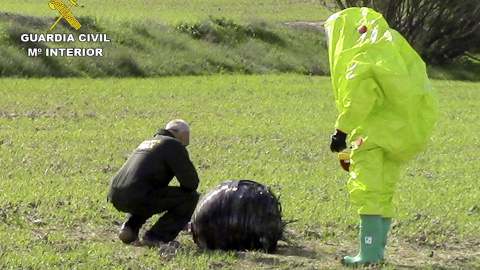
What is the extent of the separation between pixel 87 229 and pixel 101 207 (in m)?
0.83

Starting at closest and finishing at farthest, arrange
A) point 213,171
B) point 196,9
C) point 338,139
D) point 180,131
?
1. point 338,139
2. point 180,131
3. point 213,171
4. point 196,9

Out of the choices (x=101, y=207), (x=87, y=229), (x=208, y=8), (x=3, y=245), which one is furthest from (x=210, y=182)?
(x=208, y=8)

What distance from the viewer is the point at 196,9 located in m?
40.7

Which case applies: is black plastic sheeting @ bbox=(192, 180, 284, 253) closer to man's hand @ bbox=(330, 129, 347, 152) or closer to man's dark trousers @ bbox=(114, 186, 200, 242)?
man's dark trousers @ bbox=(114, 186, 200, 242)

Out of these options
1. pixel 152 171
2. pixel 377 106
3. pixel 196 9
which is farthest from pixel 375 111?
pixel 196 9

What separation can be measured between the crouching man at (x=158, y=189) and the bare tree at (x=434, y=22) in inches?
1062

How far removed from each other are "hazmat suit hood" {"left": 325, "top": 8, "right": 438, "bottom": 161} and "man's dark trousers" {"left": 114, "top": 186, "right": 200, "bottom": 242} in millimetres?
1530

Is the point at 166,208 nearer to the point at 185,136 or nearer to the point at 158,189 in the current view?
the point at 158,189

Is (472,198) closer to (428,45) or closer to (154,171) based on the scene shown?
(154,171)

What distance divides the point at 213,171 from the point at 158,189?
157 inches

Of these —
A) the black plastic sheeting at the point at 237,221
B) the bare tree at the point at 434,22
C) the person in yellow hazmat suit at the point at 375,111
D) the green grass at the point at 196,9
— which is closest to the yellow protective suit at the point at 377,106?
the person in yellow hazmat suit at the point at 375,111

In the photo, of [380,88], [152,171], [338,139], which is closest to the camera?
[338,139]

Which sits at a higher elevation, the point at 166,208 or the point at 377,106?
the point at 377,106

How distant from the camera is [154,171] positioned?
7777 mm
